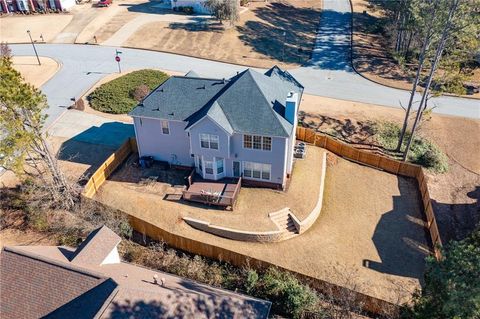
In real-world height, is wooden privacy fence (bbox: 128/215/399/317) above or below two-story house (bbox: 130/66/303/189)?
below

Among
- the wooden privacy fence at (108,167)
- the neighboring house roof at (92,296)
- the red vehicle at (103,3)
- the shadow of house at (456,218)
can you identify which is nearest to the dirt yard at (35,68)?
the wooden privacy fence at (108,167)

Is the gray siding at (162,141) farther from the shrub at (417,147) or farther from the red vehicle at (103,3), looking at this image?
the red vehicle at (103,3)

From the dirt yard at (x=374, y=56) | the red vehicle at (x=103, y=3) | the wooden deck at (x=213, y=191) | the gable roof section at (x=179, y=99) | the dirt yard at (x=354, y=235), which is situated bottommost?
the dirt yard at (x=354, y=235)

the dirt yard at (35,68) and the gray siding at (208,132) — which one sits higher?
the gray siding at (208,132)

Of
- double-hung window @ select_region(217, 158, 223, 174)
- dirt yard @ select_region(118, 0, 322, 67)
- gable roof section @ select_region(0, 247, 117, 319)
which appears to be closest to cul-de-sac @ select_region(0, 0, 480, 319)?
gable roof section @ select_region(0, 247, 117, 319)

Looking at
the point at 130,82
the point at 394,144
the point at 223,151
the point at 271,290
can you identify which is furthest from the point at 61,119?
the point at 394,144

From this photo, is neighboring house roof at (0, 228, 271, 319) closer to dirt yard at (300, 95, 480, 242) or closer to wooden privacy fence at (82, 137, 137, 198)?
wooden privacy fence at (82, 137, 137, 198)
